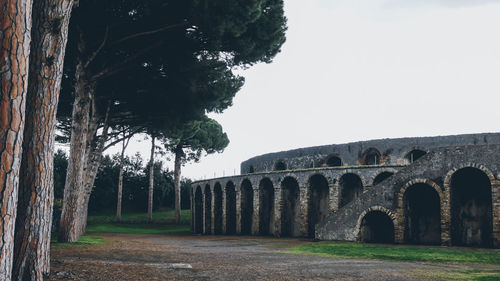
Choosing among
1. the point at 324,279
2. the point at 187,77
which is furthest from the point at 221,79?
the point at 324,279

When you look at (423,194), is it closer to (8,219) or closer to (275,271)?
(275,271)

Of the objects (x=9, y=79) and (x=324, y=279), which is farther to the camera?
(x=324, y=279)

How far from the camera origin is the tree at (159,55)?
13.4 metres

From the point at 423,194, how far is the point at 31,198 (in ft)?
50.7

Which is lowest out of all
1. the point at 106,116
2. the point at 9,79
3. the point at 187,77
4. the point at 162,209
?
the point at 162,209

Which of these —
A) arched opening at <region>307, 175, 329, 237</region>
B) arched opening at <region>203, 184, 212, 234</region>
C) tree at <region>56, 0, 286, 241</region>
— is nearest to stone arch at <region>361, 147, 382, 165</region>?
arched opening at <region>307, 175, 329, 237</region>

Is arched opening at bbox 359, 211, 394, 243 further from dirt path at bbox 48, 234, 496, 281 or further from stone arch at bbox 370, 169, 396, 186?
dirt path at bbox 48, 234, 496, 281

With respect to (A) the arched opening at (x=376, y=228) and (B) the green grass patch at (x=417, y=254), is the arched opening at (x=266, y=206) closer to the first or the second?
(A) the arched opening at (x=376, y=228)

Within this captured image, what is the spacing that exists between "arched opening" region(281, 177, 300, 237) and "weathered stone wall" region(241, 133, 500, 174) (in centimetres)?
411

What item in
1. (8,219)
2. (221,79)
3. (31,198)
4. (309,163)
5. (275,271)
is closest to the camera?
(8,219)

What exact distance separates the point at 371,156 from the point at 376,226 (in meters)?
8.26

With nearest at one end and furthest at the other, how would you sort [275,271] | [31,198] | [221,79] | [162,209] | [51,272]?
1. [31,198]
2. [51,272]
3. [275,271]
4. [221,79]
5. [162,209]

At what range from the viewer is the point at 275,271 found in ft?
29.0

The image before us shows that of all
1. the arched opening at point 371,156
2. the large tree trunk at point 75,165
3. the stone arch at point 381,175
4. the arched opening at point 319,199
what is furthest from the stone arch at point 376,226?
the large tree trunk at point 75,165
